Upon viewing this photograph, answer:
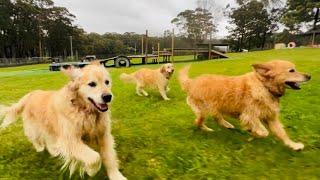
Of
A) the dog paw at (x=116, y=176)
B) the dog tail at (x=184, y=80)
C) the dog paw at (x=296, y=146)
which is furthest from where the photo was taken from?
the dog tail at (x=184, y=80)

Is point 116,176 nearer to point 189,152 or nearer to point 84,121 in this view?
point 84,121

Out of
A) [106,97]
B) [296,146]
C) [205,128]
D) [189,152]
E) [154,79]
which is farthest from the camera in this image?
[154,79]

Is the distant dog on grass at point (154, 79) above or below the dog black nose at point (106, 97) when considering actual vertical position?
below

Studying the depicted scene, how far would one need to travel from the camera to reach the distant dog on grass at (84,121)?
410cm

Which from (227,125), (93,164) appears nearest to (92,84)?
(93,164)

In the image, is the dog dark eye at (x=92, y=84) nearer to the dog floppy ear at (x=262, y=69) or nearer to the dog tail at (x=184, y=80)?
the dog floppy ear at (x=262, y=69)

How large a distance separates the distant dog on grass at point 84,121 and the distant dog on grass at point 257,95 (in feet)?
7.04

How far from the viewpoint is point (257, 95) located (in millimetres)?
5305

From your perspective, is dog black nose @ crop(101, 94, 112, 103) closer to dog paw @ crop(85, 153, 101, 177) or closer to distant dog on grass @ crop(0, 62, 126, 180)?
distant dog on grass @ crop(0, 62, 126, 180)

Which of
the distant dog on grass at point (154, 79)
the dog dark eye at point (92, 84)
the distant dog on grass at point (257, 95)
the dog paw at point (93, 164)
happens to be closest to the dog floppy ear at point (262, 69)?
the distant dog on grass at point (257, 95)

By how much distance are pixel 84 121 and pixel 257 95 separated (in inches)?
104

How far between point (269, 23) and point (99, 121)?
75.6 metres

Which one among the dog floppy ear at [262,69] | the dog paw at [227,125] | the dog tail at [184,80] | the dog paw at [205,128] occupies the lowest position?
the dog paw at [205,128]

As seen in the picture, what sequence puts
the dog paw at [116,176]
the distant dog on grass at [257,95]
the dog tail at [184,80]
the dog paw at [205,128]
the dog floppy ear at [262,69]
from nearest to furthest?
1. the dog paw at [116,176]
2. the distant dog on grass at [257,95]
3. the dog floppy ear at [262,69]
4. the dog paw at [205,128]
5. the dog tail at [184,80]
